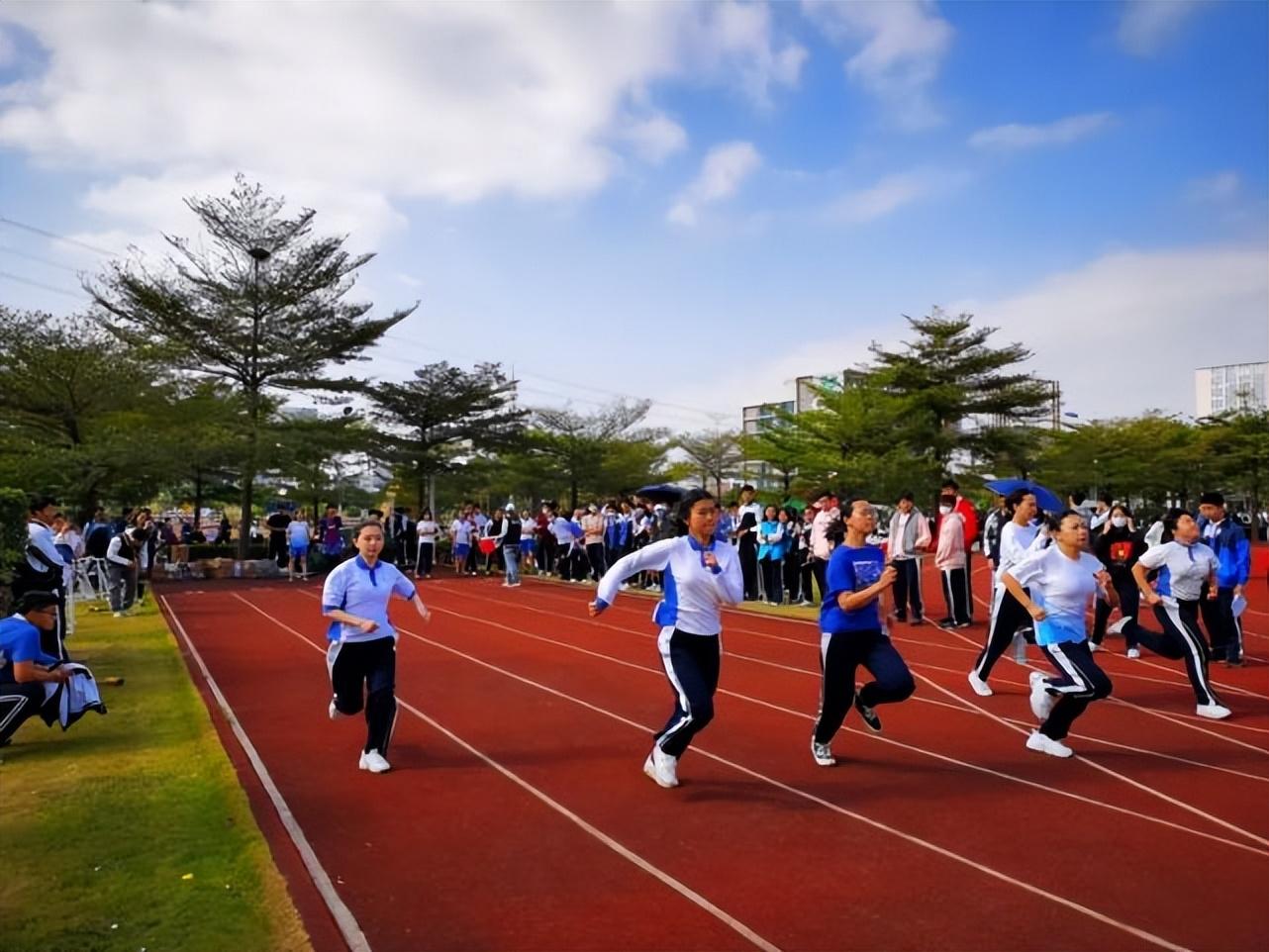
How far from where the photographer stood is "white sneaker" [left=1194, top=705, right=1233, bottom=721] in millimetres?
7949

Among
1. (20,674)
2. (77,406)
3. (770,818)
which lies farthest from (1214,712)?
(77,406)

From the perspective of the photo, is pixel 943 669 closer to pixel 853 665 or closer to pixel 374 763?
pixel 853 665

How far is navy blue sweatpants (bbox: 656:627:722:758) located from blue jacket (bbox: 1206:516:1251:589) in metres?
6.10

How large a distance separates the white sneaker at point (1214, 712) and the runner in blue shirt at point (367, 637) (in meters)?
6.23

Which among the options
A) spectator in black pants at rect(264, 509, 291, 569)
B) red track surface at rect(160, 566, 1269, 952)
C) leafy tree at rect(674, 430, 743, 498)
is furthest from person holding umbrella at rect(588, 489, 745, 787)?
leafy tree at rect(674, 430, 743, 498)

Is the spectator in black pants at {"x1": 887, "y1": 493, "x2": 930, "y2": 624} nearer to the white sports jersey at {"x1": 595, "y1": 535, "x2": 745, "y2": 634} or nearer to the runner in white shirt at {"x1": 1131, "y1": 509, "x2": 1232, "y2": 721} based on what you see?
the runner in white shirt at {"x1": 1131, "y1": 509, "x2": 1232, "y2": 721}

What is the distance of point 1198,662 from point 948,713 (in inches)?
77.8

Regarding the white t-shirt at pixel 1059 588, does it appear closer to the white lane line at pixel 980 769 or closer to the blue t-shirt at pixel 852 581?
the white lane line at pixel 980 769

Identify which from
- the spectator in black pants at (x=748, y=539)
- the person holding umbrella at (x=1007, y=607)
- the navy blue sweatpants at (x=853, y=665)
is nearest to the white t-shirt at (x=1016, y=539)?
the person holding umbrella at (x=1007, y=607)

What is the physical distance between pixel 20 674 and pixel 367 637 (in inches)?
96.4

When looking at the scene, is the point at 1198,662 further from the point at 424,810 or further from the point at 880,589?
the point at 424,810

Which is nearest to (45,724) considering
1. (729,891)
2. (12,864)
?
(12,864)

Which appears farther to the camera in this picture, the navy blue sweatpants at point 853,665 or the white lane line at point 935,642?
the white lane line at point 935,642

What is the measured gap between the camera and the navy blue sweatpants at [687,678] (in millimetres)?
5992
